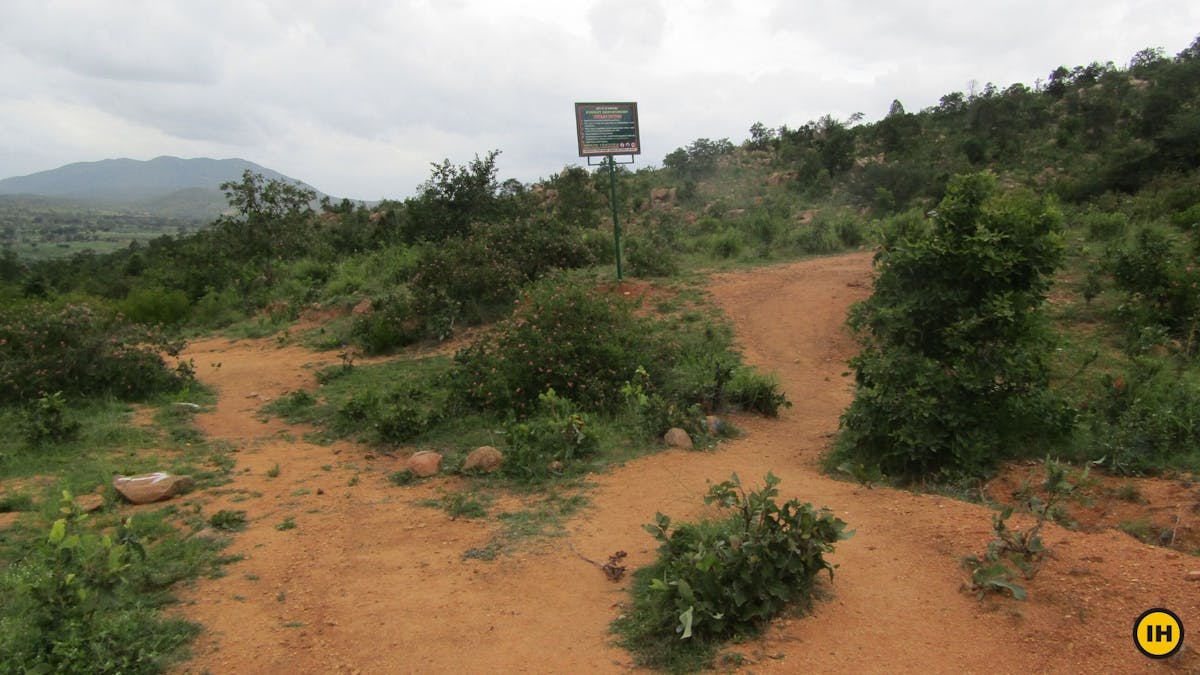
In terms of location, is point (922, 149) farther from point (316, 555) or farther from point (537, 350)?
point (316, 555)

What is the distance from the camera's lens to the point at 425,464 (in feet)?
18.2

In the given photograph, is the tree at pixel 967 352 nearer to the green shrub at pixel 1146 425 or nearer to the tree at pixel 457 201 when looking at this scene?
the green shrub at pixel 1146 425

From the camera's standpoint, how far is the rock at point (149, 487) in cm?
498

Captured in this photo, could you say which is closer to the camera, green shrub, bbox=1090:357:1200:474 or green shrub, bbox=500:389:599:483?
green shrub, bbox=1090:357:1200:474

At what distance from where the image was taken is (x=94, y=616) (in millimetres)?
3131

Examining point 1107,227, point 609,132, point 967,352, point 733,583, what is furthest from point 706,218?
point 733,583

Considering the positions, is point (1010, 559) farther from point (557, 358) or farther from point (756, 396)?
point (557, 358)

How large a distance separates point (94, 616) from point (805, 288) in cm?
1017

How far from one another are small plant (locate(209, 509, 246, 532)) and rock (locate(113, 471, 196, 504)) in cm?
65

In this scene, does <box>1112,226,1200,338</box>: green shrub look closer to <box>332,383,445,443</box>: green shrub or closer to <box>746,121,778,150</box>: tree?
<box>332,383,445,443</box>: green shrub

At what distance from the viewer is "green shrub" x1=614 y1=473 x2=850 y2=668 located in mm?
2975

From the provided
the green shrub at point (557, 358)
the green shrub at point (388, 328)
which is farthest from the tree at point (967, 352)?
the green shrub at point (388, 328)

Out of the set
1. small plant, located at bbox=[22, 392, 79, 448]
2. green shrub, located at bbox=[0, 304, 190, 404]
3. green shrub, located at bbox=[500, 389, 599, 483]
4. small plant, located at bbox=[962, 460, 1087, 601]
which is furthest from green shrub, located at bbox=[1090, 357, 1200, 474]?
green shrub, located at bbox=[0, 304, 190, 404]

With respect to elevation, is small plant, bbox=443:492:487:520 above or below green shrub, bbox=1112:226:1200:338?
below
